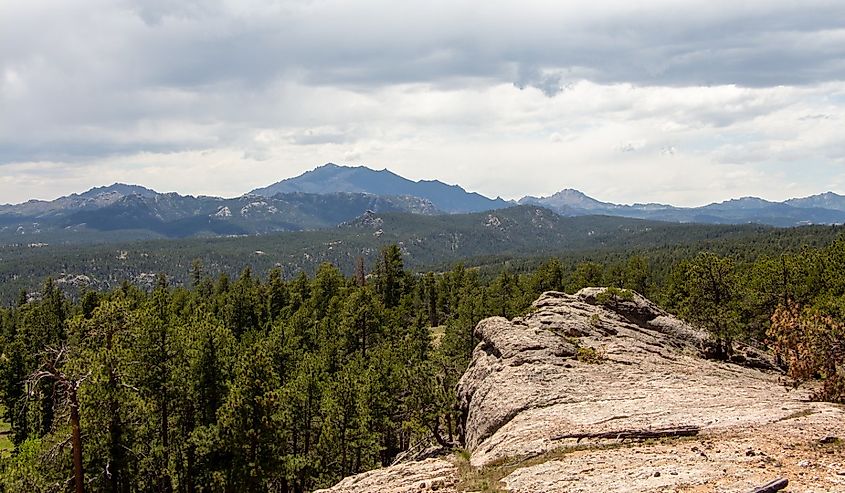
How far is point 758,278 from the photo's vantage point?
61.5 metres

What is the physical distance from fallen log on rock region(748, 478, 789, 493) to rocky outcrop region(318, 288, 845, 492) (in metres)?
0.54

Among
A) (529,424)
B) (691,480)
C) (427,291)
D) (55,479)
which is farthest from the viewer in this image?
(427,291)

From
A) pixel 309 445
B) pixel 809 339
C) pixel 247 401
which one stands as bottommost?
pixel 309 445

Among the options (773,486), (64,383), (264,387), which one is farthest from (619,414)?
(64,383)

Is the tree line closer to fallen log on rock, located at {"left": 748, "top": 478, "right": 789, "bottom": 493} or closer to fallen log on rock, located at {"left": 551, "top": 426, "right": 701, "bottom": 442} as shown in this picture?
fallen log on rock, located at {"left": 551, "top": 426, "right": 701, "bottom": 442}

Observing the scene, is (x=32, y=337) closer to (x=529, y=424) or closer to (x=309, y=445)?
(x=309, y=445)

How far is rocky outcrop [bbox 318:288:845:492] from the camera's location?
18141mm

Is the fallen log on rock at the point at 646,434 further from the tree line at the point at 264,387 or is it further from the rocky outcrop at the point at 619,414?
the tree line at the point at 264,387

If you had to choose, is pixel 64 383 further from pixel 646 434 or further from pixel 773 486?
pixel 773 486

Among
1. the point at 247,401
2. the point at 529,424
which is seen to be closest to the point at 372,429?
the point at 247,401

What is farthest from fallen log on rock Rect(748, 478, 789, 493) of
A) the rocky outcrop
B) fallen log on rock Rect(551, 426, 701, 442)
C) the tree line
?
the tree line

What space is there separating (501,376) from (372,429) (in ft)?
61.2

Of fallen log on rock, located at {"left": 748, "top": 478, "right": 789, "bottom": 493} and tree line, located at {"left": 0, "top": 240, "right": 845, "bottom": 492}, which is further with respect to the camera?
tree line, located at {"left": 0, "top": 240, "right": 845, "bottom": 492}

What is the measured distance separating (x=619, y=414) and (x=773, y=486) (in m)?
10.5
